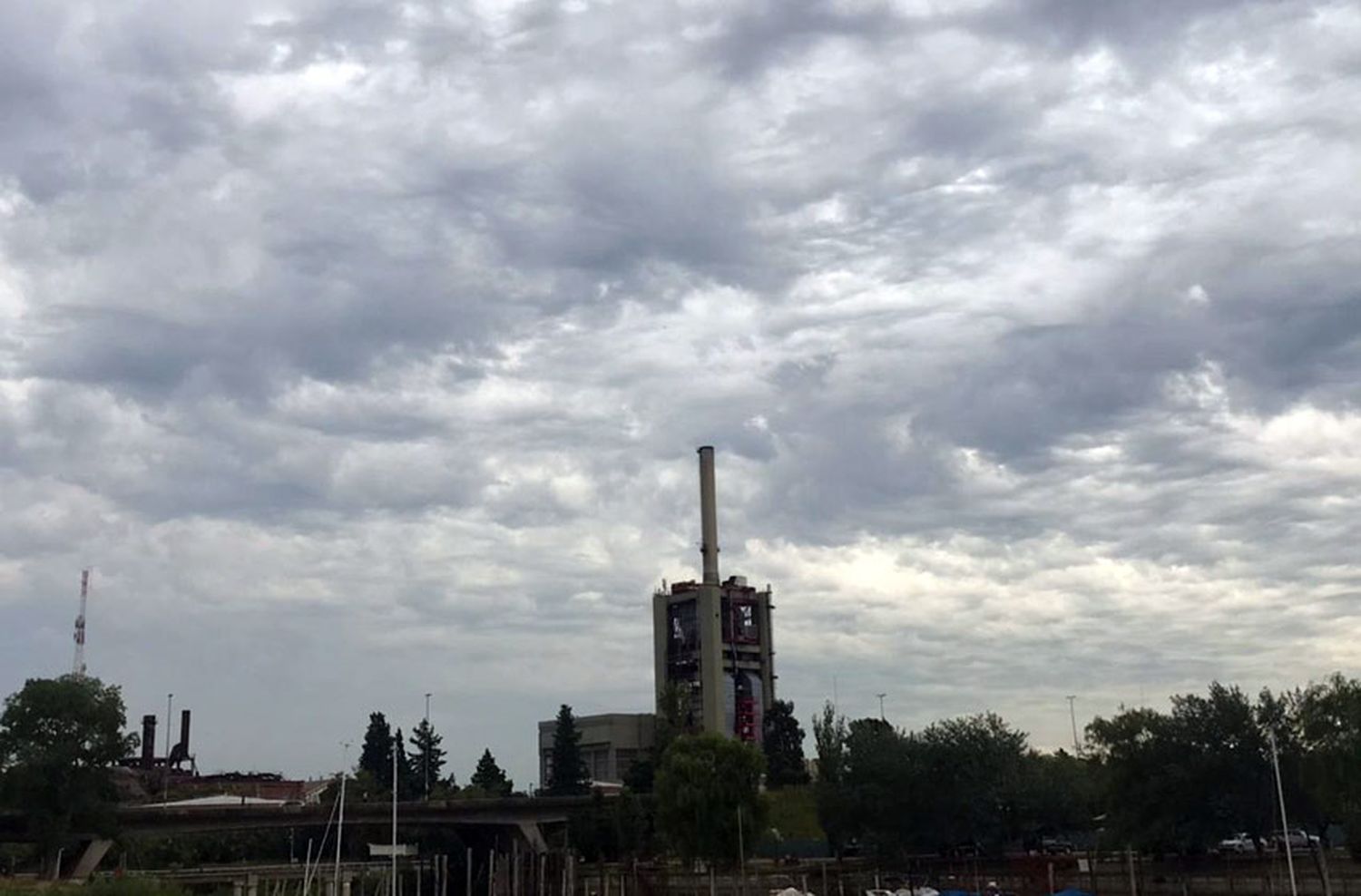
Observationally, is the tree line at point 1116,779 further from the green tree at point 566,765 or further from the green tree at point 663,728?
the green tree at point 566,765

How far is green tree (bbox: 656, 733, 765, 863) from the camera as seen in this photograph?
319ft

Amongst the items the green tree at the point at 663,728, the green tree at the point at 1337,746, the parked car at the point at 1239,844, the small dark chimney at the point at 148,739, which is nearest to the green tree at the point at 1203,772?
the green tree at the point at 1337,746

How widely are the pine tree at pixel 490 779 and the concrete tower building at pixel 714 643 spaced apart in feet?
75.6

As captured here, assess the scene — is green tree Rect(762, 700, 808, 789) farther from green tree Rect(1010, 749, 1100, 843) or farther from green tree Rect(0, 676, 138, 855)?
green tree Rect(0, 676, 138, 855)

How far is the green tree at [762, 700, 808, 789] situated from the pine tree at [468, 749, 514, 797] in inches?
1317

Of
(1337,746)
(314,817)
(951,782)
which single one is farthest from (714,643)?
(1337,746)

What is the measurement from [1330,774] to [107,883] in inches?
2332

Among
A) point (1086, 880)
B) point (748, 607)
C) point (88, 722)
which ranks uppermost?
point (748, 607)

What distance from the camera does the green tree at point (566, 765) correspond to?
580ft

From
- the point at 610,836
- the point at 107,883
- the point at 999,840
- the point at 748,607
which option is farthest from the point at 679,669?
the point at 107,883

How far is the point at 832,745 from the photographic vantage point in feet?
384

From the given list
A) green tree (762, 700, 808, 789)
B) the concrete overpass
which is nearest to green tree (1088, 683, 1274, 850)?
the concrete overpass

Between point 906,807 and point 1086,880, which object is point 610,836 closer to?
point 906,807

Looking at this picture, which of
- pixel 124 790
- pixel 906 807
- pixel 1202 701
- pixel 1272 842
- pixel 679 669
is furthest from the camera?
pixel 679 669
